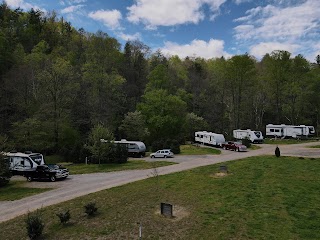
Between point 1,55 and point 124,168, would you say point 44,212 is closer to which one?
point 124,168

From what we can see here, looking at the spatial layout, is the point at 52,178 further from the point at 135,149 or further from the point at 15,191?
the point at 135,149

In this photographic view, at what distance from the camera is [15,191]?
25.6 meters

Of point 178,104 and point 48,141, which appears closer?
point 48,141

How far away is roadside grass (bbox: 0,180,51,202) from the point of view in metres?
23.5

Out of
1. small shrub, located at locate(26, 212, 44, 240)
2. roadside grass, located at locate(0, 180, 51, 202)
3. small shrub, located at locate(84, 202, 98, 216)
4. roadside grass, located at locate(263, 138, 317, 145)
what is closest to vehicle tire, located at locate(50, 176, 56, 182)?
roadside grass, located at locate(0, 180, 51, 202)

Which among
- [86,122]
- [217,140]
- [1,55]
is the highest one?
[1,55]

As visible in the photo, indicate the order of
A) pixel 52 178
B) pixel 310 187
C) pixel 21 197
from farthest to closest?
pixel 52 178 < pixel 21 197 < pixel 310 187

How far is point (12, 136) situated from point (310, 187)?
3965 centimetres

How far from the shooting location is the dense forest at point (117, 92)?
46884 millimetres

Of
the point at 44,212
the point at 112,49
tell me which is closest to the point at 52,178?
the point at 44,212

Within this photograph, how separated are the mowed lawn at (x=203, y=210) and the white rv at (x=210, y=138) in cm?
2420

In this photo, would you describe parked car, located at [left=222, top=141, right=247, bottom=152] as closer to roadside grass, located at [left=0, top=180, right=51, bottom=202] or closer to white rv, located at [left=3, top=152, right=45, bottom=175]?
white rv, located at [left=3, top=152, right=45, bottom=175]

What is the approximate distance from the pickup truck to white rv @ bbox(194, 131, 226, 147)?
2815cm

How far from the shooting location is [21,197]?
76.1 feet
